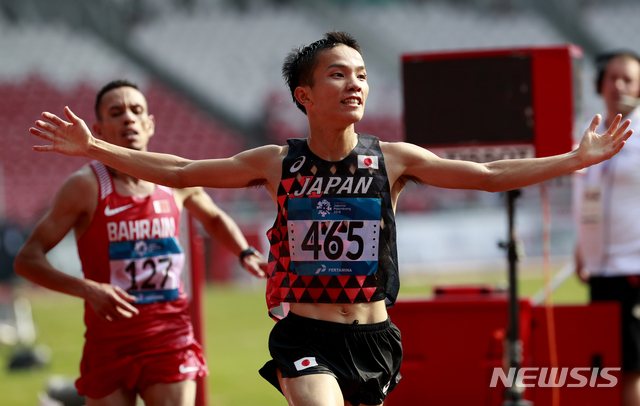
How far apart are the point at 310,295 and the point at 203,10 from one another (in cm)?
2279

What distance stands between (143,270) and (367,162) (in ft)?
4.84

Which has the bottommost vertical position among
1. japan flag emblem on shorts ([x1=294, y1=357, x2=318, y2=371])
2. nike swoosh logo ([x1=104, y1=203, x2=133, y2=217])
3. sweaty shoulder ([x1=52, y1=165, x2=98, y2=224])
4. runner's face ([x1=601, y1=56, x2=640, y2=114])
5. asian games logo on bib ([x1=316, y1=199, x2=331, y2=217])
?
japan flag emblem on shorts ([x1=294, y1=357, x2=318, y2=371])

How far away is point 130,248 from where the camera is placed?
400cm

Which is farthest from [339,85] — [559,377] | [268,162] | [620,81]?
[559,377]

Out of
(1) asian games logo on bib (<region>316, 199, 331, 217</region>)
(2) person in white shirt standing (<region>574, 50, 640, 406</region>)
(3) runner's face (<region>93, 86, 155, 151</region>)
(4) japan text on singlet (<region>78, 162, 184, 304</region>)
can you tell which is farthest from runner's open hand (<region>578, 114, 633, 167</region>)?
(3) runner's face (<region>93, 86, 155, 151</region>)

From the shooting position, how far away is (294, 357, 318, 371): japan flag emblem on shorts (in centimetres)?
298

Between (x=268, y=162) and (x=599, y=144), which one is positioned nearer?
(x=599, y=144)

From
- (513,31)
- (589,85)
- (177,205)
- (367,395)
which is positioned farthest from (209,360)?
(513,31)

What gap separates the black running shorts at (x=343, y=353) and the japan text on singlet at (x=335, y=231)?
12 cm

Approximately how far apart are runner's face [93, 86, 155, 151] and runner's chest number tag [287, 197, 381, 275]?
4.46ft

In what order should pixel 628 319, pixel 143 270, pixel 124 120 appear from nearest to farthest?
1. pixel 143 270
2. pixel 124 120
3. pixel 628 319

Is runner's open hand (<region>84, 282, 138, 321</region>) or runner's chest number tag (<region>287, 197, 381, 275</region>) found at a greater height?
runner's chest number tag (<region>287, 197, 381, 275</region>)

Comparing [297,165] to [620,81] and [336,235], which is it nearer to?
[336,235]

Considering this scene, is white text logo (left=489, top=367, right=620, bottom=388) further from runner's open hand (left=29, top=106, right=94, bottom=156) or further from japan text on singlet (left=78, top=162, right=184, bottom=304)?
runner's open hand (left=29, top=106, right=94, bottom=156)
